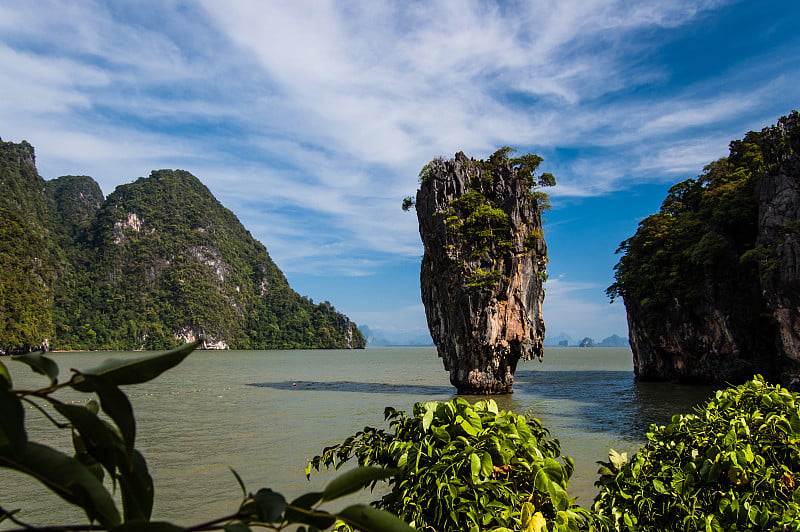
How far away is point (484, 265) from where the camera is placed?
22.3 metres

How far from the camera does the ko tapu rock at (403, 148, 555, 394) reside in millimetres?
21922

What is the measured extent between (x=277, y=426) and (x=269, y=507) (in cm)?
1580

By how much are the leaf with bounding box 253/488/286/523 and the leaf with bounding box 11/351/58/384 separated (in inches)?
11.3

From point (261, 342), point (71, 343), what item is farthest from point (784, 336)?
point (261, 342)

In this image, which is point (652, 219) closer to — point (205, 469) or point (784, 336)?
point (784, 336)

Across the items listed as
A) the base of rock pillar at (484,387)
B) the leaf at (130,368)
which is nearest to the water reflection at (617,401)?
the base of rock pillar at (484,387)

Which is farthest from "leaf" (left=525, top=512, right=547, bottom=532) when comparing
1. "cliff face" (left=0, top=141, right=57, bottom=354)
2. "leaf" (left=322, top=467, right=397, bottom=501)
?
"cliff face" (left=0, top=141, right=57, bottom=354)

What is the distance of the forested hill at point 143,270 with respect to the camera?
88562mm

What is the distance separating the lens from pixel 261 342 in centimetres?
11506

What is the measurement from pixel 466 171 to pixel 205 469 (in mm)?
17262

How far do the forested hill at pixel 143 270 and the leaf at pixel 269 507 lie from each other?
278 feet

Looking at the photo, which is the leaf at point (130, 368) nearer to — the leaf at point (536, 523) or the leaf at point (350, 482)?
the leaf at point (350, 482)

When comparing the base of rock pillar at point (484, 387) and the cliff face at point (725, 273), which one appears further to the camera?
the base of rock pillar at point (484, 387)

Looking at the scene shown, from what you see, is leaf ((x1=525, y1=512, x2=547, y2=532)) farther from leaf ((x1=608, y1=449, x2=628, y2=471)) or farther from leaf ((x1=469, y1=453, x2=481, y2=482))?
leaf ((x1=608, y1=449, x2=628, y2=471))
